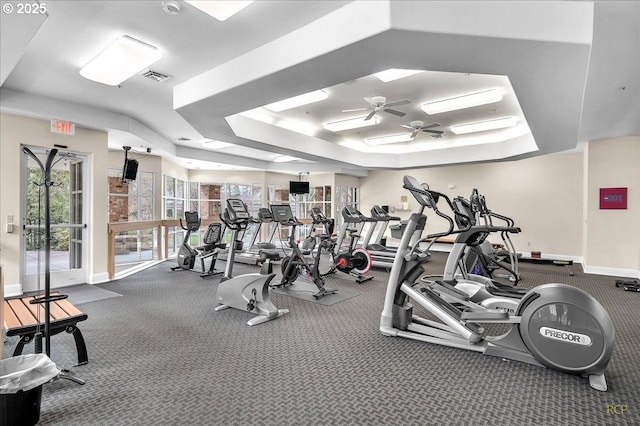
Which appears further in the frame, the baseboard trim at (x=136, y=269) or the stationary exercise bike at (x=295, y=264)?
the baseboard trim at (x=136, y=269)

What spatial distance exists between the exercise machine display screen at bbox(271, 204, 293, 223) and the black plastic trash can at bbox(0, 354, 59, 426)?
3547 mm

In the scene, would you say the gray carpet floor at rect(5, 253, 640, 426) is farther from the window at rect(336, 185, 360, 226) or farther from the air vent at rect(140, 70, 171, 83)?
the window at rect(336, 185, 360, 226)

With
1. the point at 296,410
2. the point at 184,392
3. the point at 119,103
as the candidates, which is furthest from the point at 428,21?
the point at 119,103

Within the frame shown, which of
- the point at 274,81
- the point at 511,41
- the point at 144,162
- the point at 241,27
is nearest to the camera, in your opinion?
the point at 511,41

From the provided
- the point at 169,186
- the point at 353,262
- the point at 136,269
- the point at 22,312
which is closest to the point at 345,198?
the point at 169,186

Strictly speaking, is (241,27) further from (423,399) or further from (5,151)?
(5,151)

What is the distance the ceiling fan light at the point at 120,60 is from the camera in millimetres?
3402

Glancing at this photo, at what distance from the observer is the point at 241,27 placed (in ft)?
10.3

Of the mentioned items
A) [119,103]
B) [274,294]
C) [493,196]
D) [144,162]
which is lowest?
[274,294]

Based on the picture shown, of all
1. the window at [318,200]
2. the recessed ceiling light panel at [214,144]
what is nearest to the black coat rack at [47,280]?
the recessed ceiling light panel at [214,144]

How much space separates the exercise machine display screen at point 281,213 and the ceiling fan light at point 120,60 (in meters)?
2.70

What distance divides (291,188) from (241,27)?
7970 millimetres

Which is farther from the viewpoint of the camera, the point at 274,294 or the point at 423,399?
the point at 274,294

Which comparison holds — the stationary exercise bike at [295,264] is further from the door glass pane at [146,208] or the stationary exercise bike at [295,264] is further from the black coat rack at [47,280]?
the door glass pane at [146,208]
